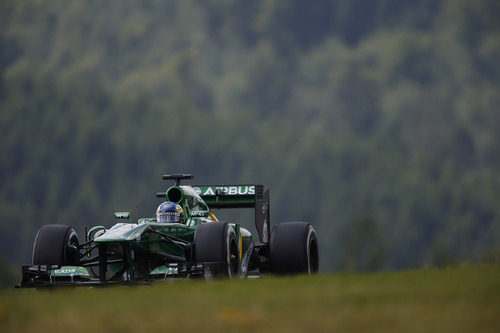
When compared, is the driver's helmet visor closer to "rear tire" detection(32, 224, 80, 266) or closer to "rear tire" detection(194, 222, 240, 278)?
"rear tire" detection(32, 224, 80, 266)

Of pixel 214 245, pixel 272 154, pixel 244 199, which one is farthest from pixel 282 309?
pixel 272 154

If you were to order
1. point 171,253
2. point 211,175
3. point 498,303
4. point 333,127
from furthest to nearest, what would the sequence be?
1. point 333,127
2. point 211,175
3. point 171,253
4. point 498,303

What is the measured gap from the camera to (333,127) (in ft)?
604

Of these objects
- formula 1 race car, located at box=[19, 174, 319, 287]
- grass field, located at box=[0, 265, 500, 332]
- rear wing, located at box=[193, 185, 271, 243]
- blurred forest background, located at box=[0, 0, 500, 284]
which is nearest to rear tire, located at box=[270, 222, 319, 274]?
formula 1 race car, located at box=[19, 174, 319, 287]

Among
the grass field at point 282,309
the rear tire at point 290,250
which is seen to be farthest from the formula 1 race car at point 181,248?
the grass field at point 282,309

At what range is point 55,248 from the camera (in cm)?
1841

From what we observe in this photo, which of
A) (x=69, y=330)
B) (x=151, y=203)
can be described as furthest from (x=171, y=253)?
(x=151, y=203)

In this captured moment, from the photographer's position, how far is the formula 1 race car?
17.0 meters

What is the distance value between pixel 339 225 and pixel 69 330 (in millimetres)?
120280

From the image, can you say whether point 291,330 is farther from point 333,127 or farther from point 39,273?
point 333,127

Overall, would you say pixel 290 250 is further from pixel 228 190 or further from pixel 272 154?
pixel 272 154

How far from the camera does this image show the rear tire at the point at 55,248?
18375 millimetres

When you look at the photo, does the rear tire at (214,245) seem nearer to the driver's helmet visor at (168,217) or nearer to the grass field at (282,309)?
the driver's helmet visor at (168,217)

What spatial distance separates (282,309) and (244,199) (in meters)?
11.7
